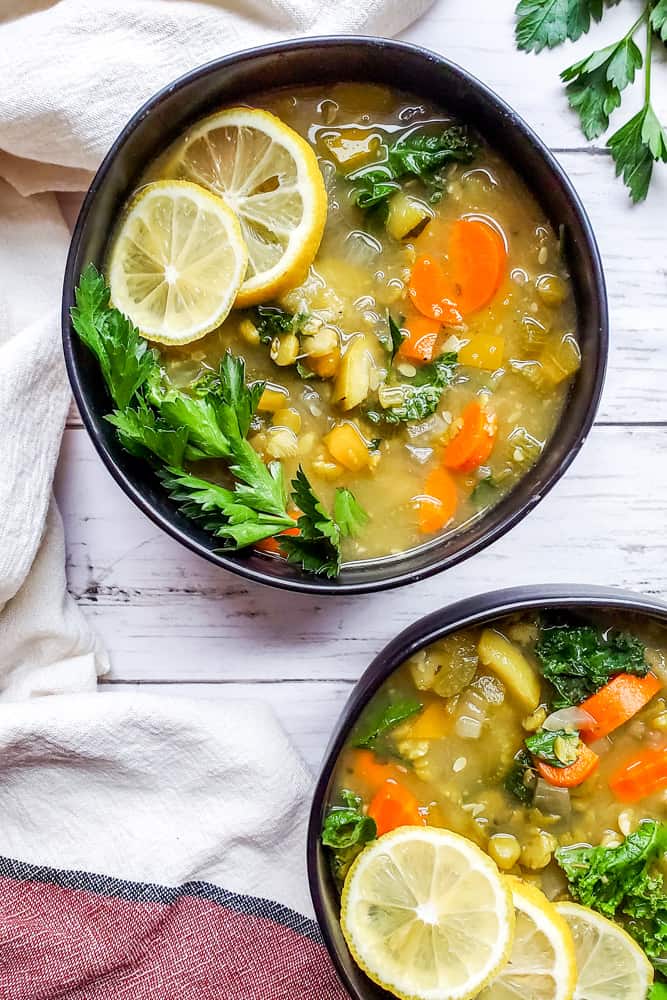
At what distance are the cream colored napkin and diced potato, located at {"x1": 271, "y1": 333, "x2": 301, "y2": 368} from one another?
59 cm

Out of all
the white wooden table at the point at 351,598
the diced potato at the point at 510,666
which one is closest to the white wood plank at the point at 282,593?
the white wooden table at the point at 351,598

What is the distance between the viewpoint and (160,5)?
2670 millimetres

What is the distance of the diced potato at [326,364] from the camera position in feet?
8.43

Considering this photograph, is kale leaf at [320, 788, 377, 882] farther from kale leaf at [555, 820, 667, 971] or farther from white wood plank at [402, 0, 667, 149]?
white wood plank at [402, 0, 667, 149]

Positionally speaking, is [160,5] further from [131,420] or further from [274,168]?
[131,420]

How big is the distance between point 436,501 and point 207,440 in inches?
23.1

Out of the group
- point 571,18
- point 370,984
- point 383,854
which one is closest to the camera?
point 383,854

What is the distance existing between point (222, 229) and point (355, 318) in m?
0.39

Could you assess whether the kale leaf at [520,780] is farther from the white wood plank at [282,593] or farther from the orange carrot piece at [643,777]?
the white wood plank at [282,593]

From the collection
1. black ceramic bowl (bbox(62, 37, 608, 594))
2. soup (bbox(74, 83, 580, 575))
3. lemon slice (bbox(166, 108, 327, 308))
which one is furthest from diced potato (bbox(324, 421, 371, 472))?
lemon slice (bbox(166, 108, 327, 308))

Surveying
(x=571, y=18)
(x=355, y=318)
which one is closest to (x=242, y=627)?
(x=355, y=318)

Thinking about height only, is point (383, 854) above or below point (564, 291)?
below

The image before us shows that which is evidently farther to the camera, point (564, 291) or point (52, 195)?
point (52, 195)

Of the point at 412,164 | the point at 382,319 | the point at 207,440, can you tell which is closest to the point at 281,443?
the point at 207,440
